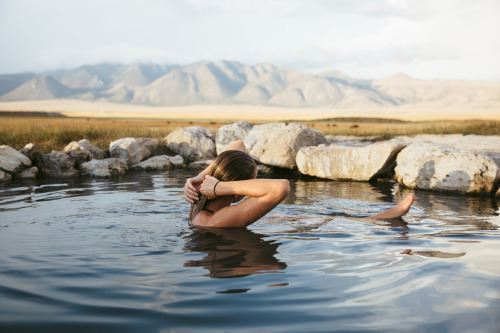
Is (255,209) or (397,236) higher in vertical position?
(255,209)

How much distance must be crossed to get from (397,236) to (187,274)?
257 cm

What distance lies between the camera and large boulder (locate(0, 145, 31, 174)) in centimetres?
1075

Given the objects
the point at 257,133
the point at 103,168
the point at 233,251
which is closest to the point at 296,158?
the point at 257,133

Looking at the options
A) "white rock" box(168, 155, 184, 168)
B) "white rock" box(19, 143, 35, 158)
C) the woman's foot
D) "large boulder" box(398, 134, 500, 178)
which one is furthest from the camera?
"white rock" box(168, 155, 184, 168)

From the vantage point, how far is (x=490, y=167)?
8836 mm

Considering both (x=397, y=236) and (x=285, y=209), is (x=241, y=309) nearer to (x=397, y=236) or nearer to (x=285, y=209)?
(x=397, y=236)

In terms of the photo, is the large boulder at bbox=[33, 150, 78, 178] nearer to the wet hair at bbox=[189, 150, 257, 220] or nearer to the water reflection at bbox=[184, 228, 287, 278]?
the water reflection at bbox=[184, 228, 287, 278]

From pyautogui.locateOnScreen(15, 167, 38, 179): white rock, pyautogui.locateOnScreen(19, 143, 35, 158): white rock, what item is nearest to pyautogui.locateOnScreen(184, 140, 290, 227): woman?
pyautogui.locateOnScreen(15, 167, 38, 179): white rock


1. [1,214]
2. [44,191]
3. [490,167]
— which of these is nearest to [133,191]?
[44,191]

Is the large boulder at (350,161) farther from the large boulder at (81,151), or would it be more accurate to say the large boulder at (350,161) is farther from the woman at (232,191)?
the woman at (232,191)

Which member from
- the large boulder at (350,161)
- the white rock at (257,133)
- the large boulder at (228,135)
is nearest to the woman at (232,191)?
the large boulder at (350,161)

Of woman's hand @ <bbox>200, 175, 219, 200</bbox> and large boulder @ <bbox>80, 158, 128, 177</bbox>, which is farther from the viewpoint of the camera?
large boulder @ <bbox>80, 158, 128, 177</bbox>

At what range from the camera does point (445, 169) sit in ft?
30.6

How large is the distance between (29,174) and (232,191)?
27.4ft
